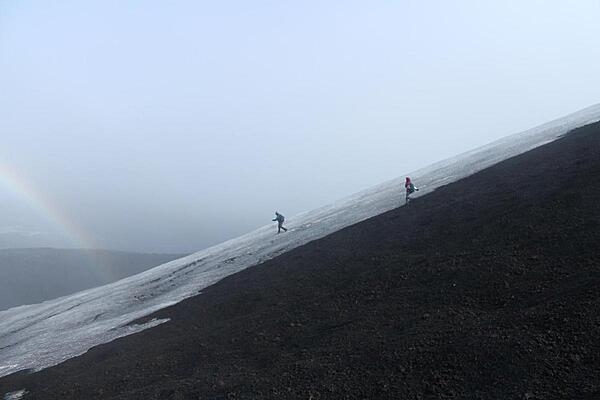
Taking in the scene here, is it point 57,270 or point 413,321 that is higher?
point 57,270

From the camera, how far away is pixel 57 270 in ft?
466

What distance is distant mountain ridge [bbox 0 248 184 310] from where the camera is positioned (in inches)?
4862

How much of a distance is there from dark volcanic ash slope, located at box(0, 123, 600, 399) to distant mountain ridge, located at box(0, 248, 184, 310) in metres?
114

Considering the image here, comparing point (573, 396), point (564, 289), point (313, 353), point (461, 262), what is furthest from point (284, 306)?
point (573, 396)

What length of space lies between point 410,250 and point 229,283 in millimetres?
13744

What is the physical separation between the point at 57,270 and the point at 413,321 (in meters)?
151

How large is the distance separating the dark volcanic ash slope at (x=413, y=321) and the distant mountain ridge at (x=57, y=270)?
114 m

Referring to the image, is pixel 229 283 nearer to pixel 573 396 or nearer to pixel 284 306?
pixel 284 306

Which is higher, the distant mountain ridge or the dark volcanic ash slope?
the distant mountain ridge

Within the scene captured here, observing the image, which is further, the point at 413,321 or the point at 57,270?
the point at 57,270

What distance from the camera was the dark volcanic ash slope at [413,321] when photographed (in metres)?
12.0

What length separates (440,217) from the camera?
28500mm

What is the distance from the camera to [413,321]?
1569cm

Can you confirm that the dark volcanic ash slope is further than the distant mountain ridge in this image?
No
